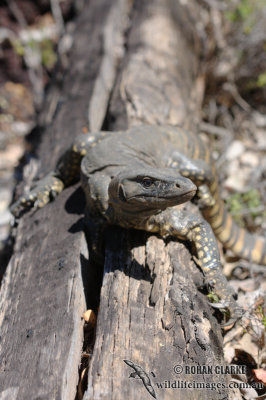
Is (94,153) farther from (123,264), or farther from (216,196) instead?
(216,196)

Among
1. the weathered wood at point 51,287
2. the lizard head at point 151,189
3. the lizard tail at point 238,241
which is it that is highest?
the lizard head at point 151,189

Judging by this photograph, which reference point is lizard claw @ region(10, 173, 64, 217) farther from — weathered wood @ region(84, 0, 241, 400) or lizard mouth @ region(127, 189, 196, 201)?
lizard mouth @ region(127, 189, 196, 201)

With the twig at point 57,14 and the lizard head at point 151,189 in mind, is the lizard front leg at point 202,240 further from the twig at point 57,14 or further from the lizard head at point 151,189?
the twig at point 57,14

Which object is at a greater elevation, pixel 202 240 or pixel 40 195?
pixel 202 240

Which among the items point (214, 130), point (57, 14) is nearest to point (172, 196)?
point (214, 130)

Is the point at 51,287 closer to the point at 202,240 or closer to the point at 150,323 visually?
the point at 150,323

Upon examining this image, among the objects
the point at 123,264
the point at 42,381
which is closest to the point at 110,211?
the point at 123,264

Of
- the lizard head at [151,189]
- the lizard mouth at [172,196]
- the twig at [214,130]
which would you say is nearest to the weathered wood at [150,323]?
the lizard head at [151,189]
